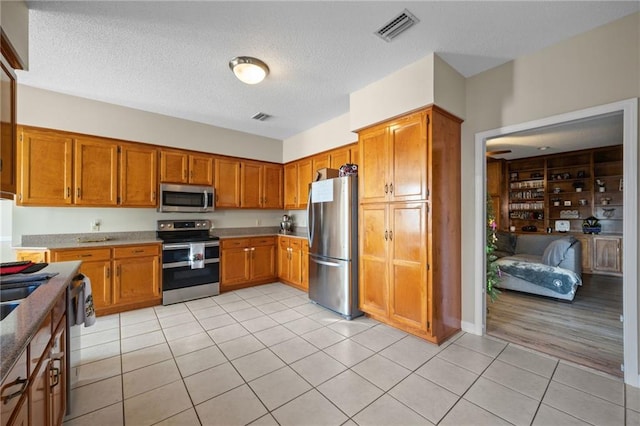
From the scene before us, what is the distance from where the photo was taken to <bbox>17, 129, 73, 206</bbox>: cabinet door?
10.1 feet

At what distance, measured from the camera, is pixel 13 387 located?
86 cm

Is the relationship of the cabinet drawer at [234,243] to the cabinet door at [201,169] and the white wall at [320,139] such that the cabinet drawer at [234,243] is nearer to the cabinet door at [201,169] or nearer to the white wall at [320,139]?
the cabinet door at [201,169]

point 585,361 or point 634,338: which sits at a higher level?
point 634,338

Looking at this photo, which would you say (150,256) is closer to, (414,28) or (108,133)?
(108,133)

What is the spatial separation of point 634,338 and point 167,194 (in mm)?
5256

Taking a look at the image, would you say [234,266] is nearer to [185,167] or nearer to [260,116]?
[185,167]

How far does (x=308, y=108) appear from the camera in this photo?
12.4 feet

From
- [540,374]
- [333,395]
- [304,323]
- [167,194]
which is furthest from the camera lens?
[167,194]

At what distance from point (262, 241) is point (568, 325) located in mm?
4391

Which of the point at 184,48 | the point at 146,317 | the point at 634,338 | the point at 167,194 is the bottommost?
the point at 146,317

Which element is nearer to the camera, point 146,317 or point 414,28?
point 414,28

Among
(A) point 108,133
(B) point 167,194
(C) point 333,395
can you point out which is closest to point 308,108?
(B) point 167,194

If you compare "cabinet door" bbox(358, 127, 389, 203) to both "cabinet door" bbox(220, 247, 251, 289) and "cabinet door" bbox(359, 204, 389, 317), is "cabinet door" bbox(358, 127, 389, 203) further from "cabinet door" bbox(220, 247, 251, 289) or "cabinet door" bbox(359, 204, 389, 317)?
"cabinet door" bbox(220, 247, 251, 289)

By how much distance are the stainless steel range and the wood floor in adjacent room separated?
151 inches
